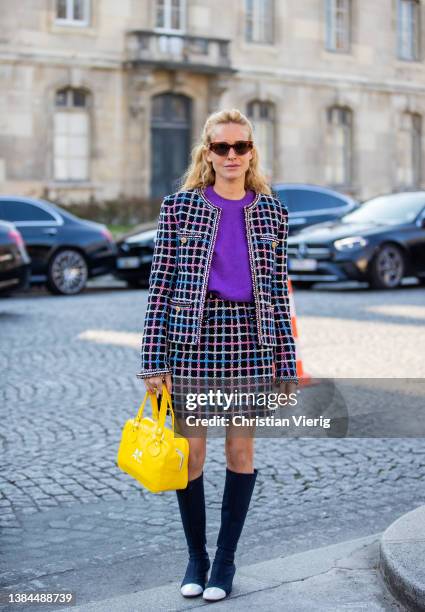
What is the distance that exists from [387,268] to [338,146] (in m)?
19.2

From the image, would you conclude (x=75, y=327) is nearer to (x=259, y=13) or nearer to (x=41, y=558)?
(x=41, y=558)

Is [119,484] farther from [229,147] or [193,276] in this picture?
[229,147]

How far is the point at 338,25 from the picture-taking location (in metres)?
36.5

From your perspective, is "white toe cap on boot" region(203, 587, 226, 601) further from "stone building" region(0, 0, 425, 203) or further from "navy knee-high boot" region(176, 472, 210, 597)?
"stone building" region(0, 0, 425, 203)

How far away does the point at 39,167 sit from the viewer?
99.2ft

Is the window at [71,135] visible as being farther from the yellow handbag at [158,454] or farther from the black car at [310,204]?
the yellow handbag at [158,454]

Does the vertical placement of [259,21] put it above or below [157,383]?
above

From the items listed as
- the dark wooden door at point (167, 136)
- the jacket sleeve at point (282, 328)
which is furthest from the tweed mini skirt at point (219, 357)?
the dark wooden door at point (167, 136)

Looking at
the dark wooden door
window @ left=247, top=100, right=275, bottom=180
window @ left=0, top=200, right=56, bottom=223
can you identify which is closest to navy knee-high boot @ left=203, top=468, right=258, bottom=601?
window @ left=0, top=200, right=56, bottom=223

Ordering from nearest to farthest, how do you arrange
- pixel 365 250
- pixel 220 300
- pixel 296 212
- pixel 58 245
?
pixel 220 300 < pixel 365 250 < pixel 58 245 < pixel 296 212

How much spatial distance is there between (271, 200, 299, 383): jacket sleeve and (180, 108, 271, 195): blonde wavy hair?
199 millimetres

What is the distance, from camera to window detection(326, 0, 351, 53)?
36.2 meters

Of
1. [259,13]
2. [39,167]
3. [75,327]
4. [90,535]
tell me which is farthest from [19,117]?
[90,535]

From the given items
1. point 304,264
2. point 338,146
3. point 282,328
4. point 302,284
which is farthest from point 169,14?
point 282,328
